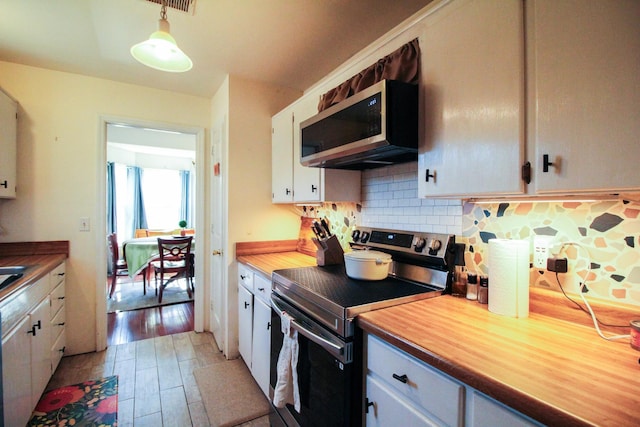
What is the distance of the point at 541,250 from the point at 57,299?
10.2 feet

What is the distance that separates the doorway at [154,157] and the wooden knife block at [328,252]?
158 cm

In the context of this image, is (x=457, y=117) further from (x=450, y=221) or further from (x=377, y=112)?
(x=450, y=221)

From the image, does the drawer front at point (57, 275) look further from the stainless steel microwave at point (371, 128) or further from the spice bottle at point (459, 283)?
the spice bottle at point (459, 283)

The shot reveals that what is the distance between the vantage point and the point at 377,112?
126cm

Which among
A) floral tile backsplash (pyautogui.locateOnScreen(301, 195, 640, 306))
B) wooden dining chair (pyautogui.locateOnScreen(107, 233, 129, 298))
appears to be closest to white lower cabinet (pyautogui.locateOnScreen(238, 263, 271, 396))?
floral tile backsplash (pyautogui.locateOnScreen(301, 195, 640, 306))

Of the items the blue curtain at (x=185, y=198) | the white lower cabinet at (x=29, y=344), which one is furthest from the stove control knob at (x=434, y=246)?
the blue curtain at (x=185, y=198)

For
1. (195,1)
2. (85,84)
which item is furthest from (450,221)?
(85,84)

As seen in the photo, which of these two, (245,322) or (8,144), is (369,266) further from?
(8,144)

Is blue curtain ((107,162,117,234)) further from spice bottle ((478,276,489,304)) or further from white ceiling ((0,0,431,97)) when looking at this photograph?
spice bottle ((478,276,489,304))

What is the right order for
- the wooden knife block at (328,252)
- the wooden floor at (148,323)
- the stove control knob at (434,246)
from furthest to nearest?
1. the wooden floor at (148,323)
2. the wooden knife block at (328,252)
3. the stove control knob at (434,246)

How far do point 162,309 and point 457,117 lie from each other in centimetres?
390

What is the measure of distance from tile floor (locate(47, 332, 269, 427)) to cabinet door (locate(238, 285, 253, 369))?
0.32m

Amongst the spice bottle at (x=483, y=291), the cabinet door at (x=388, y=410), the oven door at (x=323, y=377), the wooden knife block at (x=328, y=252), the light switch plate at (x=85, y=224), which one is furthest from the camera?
the light switch plate at (x=85, y=224)

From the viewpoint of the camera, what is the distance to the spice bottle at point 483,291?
1.22 meters
